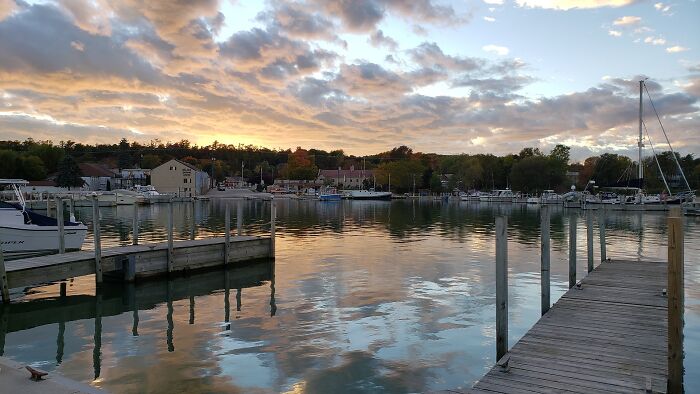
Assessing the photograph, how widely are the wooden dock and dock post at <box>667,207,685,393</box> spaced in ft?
0.93

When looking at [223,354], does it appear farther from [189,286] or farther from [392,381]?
[189,286]

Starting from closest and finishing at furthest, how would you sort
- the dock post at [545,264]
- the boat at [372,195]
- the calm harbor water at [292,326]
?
the calm harbor water at [292,326] → the dock post at [545,264] → the boat at [372,195]

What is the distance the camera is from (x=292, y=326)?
1410 centimetres

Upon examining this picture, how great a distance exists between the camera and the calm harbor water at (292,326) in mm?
10500

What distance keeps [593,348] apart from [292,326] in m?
7.51

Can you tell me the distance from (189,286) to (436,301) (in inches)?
351

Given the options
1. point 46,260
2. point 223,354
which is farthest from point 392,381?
point 46,260

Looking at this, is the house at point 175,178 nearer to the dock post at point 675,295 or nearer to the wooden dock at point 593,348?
the wooden dock at point 593,348

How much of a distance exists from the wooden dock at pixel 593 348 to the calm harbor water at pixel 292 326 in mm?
1273

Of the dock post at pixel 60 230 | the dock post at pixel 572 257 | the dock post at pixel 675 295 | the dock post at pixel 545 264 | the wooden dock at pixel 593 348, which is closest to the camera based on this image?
the dock post at pixel 675 295

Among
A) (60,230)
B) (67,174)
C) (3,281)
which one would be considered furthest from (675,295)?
(67,174)

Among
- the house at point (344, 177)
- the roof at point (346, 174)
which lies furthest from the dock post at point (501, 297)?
the roof at point (346, 174)

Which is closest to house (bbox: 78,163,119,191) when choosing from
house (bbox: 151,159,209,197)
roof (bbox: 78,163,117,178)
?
roof (bbox: 78,163,117,178)

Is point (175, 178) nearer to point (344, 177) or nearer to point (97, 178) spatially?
point (97, 178)
